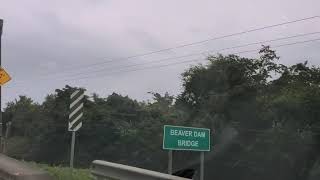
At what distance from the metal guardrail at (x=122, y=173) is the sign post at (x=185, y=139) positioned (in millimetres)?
3263

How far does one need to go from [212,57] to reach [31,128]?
25417 millimetres

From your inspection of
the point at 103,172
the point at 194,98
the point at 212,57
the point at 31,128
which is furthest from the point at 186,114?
the point at 103,172

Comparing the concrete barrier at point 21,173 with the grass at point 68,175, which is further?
the concrete barrier at point 21,173

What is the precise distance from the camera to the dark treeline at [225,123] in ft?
115

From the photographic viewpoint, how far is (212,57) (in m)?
43.2

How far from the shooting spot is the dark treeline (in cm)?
3497

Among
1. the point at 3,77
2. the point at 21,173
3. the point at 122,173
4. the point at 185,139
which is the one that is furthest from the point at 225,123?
the point at 122,173

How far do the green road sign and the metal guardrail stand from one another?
3.26 m

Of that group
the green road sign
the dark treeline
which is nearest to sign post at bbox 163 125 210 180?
the green road sign

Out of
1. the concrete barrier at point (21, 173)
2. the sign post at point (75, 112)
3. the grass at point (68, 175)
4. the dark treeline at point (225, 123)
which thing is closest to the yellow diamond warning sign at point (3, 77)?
the concrete barrier at point (21, 173)

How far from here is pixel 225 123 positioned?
130 feet

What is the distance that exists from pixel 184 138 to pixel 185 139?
0.14ft

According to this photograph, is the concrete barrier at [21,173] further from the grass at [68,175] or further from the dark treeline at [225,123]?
the dark treeline at [225,123]

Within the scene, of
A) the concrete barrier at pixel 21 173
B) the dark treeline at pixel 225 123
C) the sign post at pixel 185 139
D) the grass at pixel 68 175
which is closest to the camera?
the grass at pixel 68 175
